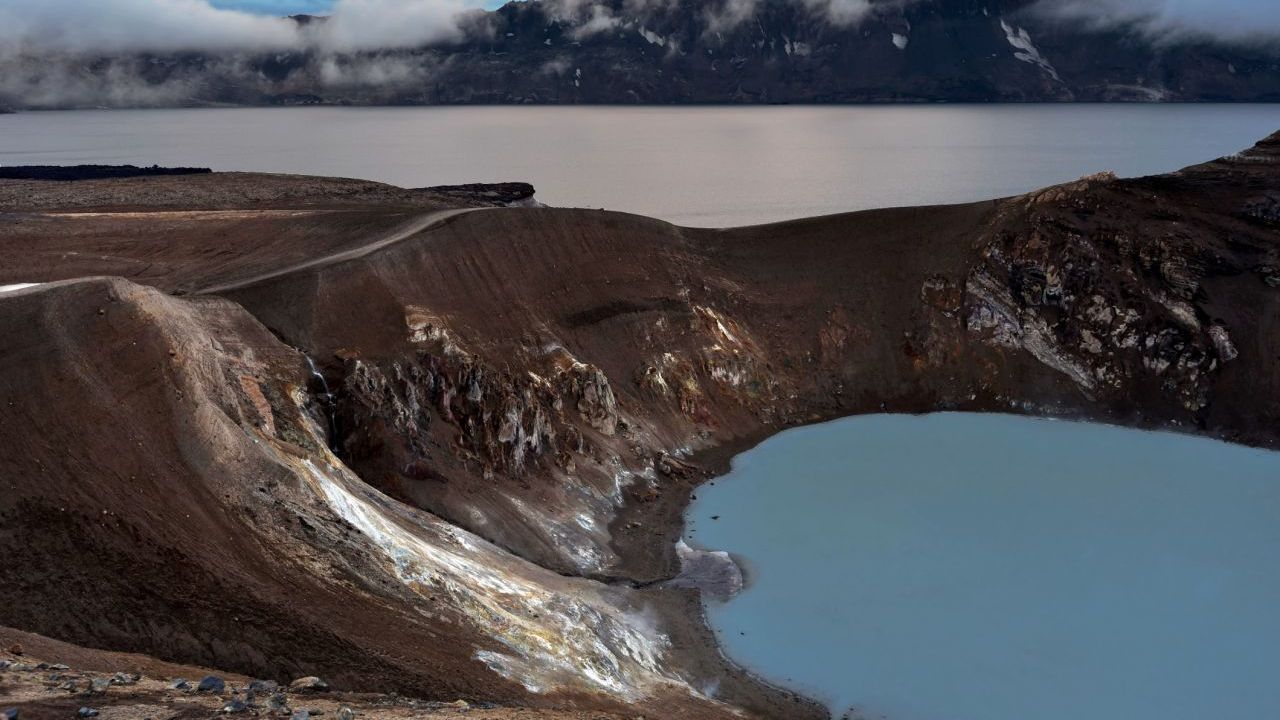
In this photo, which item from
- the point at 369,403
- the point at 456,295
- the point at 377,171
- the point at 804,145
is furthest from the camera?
the point at 804,145

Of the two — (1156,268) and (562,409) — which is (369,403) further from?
(1156,268)

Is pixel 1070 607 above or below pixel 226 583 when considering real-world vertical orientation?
below

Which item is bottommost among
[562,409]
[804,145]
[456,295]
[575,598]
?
[575,598]

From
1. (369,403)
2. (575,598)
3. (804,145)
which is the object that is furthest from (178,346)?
(804,145)

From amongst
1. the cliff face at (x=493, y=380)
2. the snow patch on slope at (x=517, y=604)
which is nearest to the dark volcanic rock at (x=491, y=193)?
the cliff face at (x=493, y=380)

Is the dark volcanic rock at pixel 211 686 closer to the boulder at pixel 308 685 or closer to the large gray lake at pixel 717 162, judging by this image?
the boulder at pixel 308 685

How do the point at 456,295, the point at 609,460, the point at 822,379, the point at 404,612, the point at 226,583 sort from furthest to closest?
A: the point at 822,379, the point at 456,295, the point at 609,460, the point at 404,612, the point at 226,583

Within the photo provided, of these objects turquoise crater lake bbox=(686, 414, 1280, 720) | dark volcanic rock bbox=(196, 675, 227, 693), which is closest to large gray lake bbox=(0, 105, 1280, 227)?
turquoise crater lake bbox=(686, 414, 1280, 720)

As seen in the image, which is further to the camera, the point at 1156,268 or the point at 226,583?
the point at 1156,268
